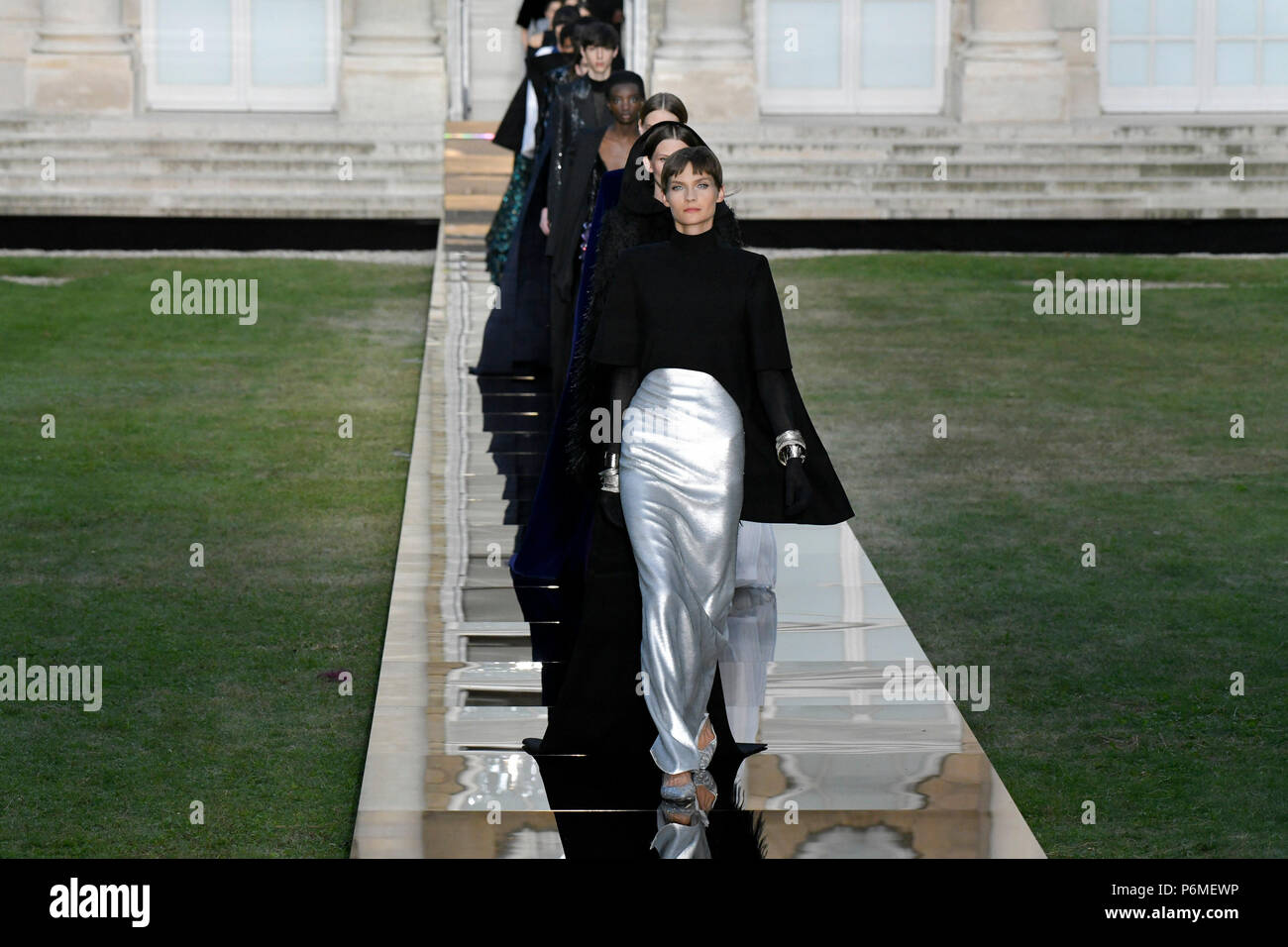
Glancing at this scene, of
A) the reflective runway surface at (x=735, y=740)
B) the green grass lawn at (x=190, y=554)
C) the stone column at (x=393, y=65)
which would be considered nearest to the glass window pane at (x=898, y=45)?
the stone column at (x=393, y=65)

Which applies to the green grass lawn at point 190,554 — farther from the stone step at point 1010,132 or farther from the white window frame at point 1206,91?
the white window frame at point 1206,91

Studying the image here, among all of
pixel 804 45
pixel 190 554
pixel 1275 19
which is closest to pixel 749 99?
pixel 804 45

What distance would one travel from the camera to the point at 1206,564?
30.9 ft

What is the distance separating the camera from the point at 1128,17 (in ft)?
80.2

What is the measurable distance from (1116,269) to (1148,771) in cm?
1382

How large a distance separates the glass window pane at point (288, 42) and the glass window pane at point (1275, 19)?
39.3ft

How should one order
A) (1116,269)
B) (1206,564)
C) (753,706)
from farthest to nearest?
(1116,269) → (1206,564) → (753,706)

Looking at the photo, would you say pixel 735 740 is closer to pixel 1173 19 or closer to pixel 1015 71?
pixel 1015 71

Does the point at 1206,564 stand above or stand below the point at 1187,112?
below

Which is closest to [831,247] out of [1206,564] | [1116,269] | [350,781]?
[1116,269]

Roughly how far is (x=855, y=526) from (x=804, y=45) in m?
15.4

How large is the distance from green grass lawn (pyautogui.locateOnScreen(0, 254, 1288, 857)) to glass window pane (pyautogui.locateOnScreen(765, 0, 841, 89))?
22.0ft

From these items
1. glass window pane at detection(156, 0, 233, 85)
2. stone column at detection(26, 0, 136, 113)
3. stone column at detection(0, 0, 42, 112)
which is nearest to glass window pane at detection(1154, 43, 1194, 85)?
glass window pane at detection(156, 0, 233, 85)

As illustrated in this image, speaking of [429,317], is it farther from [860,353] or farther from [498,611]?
[498,611]
